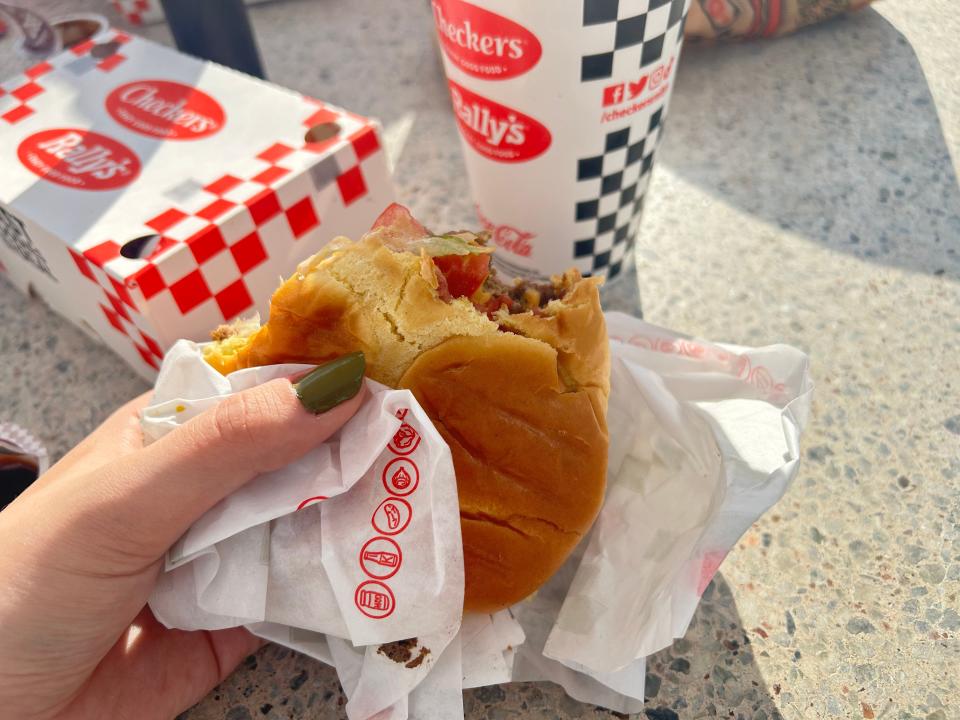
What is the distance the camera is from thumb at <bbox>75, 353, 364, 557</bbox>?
65 cm

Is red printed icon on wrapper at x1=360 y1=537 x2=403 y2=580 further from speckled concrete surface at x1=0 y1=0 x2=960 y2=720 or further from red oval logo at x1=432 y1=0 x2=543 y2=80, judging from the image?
red oval logo at x1=432 y1=0 x2=543 y2=80

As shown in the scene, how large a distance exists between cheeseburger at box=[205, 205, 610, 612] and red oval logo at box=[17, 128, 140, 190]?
51 centimetres

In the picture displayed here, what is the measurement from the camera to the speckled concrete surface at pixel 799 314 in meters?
0.84

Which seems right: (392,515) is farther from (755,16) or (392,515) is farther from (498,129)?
(755,16)

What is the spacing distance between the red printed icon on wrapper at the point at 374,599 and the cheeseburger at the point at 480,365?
92mm

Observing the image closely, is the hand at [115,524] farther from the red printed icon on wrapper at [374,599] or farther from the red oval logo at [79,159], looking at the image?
the red oval logo at [79,159]

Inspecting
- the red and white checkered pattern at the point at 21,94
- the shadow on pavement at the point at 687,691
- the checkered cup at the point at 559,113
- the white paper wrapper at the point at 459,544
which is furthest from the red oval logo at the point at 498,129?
the red and white checkered pattern at the point at 21,94

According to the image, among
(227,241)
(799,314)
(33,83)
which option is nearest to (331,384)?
(227,241)

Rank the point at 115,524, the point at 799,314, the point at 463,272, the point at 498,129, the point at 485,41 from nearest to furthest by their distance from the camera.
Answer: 1. the point at 115,524
2. the point at 463,272
3. the point at 485,41
4. the point at 498,129
5. the point at 799,314

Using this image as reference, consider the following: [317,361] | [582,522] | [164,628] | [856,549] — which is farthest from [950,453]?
[164,628]

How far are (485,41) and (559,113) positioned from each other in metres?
0.13

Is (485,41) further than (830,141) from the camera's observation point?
No

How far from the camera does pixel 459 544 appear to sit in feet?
2.28

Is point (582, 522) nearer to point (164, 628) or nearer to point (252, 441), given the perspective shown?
point (252, 441)
